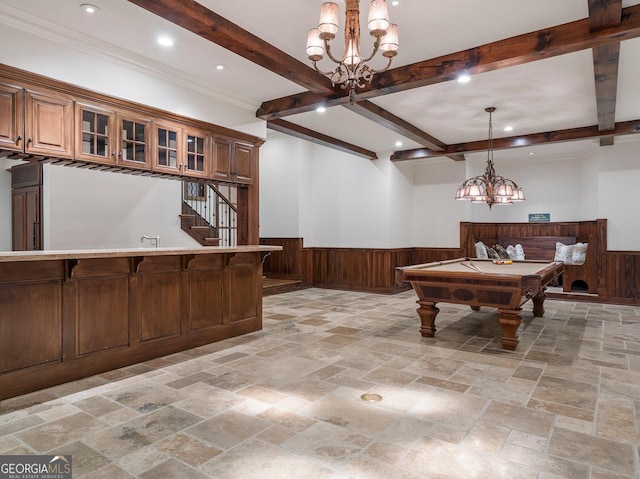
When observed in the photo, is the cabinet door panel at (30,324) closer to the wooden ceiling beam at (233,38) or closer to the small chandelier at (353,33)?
the wooden ceiling beam at (233,38)

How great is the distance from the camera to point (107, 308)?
3625 millimetres

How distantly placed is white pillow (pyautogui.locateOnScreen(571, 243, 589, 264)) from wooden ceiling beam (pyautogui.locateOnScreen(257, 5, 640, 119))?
554 centimetres

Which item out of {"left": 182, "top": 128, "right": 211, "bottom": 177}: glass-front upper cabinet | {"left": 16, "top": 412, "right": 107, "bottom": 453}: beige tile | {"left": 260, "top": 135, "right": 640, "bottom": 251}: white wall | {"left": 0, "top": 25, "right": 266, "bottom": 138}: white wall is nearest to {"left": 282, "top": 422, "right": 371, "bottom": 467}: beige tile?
{"left": 16, "top": 412, "right": 107, "bottom": 453}: beige tile

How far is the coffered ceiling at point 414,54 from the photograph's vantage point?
3234 mm

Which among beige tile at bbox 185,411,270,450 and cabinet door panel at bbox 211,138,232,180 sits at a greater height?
cabinet door panel at bbox 211,138,232,180

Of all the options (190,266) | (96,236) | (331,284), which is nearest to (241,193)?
(190,266)

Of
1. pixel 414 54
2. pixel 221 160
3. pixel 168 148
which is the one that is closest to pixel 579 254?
pixel 414 54

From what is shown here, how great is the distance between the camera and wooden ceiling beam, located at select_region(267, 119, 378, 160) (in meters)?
6.31

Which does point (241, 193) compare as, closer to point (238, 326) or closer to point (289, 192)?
point (238, 326)

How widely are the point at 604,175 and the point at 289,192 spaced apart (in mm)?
6291

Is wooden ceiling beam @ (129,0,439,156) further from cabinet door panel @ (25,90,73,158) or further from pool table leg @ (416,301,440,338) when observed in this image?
pool table leg @ (416,301,440,338)

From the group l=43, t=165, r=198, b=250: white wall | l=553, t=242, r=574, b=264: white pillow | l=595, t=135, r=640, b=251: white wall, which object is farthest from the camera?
l=553, t=242, r=574, b=264: white pillow

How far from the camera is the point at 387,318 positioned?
606 centimetres

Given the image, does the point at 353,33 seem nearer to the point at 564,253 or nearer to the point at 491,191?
the point at 491,191
